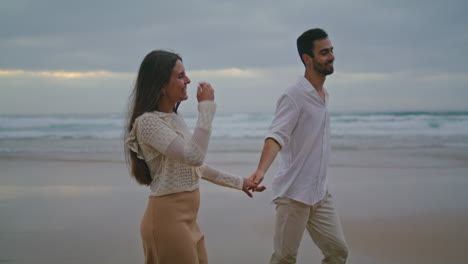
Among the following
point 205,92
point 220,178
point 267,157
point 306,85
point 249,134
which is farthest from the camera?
point 249,134

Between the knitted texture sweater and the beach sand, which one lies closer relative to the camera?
the knitted texture sweater

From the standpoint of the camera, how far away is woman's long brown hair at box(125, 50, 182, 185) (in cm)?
225

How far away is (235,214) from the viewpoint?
599 cm

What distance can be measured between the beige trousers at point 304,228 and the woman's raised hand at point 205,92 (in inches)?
40.1

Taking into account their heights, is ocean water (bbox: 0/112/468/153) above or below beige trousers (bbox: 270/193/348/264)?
below

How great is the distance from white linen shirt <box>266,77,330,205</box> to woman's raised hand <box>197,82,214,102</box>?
2.34ft

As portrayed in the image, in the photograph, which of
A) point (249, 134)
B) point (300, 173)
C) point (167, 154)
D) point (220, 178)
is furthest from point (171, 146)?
point (249, 134)

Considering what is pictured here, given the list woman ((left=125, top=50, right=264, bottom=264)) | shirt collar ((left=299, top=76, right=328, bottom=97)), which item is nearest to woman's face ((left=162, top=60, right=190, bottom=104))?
woman ((left=125, top=50, right=264, bottom=264))

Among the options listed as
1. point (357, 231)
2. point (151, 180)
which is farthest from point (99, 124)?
point (151, 180)

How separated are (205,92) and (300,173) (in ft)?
3.28

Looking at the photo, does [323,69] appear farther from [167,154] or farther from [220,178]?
[167,154]

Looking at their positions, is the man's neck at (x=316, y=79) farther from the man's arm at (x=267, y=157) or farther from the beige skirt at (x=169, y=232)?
the beige skirt at (x=169, y=232)

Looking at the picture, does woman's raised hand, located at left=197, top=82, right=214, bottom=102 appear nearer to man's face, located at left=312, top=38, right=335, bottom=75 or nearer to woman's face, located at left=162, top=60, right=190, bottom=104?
woman's face, located at left=162, top=60, right=190, bottom=104

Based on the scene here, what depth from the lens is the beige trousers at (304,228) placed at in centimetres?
283
